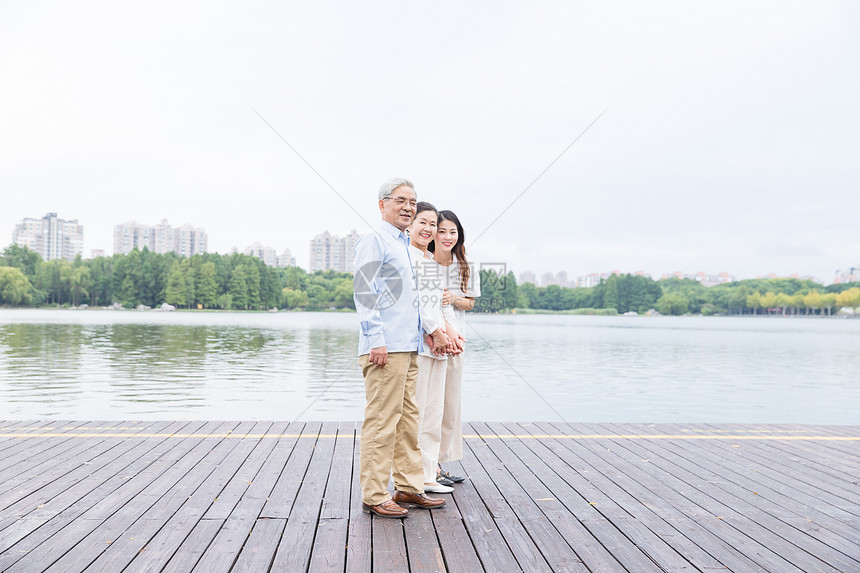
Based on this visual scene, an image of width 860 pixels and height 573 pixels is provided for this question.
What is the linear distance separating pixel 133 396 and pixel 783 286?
351 ft

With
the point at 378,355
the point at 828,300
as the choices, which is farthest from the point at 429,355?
the point at 828,300

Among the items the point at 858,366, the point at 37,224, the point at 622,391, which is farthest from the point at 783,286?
the point at 37,224

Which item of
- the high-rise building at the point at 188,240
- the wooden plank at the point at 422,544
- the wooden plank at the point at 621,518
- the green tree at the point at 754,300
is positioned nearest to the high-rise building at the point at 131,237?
the high-rise building at the point at 188,240

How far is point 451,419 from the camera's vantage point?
3.55m

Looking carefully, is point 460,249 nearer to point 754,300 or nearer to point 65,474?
point 65,474

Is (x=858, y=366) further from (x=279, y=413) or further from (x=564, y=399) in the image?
(x=279, y=413)

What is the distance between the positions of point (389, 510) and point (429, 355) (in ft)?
2.67

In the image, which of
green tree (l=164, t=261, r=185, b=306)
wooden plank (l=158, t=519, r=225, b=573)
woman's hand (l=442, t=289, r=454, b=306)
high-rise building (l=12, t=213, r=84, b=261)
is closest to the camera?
wooden plank (l=158, t=519, r=225, b=573)

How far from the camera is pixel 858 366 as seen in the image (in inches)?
830

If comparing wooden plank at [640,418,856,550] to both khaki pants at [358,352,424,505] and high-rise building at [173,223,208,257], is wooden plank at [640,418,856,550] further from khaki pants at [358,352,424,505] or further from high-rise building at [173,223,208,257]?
high-rise building at [173,223,208,257]

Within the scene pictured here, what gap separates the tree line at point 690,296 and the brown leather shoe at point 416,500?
80575mm

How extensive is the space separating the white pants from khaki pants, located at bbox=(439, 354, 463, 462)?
0.08 metres

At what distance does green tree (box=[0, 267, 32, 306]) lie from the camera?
7112cm

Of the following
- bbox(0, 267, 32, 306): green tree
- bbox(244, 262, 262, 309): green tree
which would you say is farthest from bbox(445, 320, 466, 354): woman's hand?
bbox(0, 267, 32, 306): green tree
